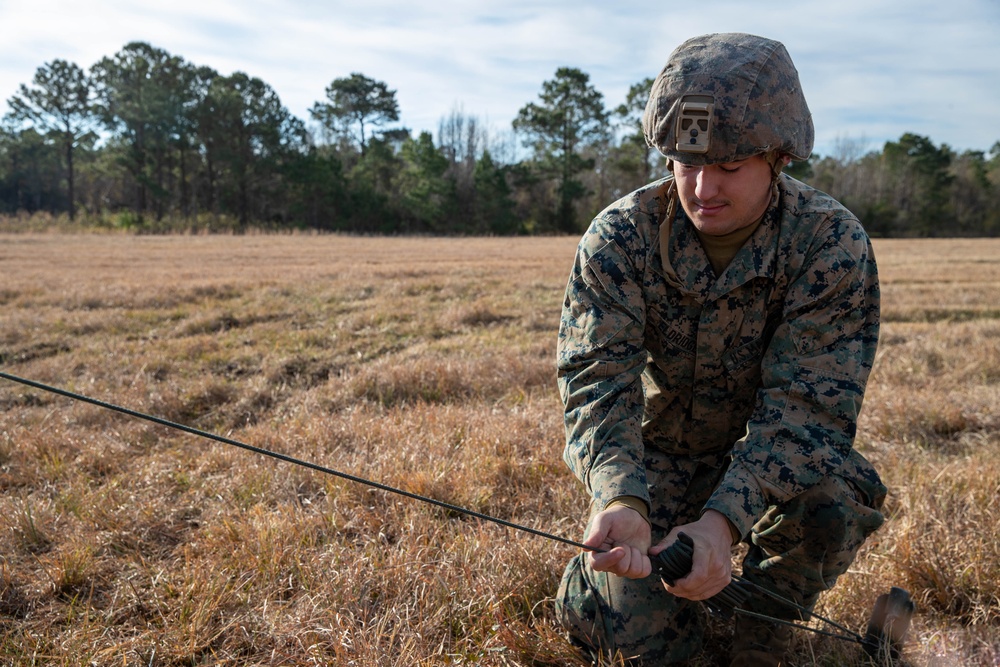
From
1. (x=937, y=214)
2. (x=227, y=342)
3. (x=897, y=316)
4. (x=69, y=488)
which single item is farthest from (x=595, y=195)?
(x=69, y=488)

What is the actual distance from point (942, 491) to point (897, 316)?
6.59 meters

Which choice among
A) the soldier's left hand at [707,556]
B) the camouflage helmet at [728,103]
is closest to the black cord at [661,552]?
the soldier's left hand at [707,556]

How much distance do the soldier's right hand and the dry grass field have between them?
54 cm

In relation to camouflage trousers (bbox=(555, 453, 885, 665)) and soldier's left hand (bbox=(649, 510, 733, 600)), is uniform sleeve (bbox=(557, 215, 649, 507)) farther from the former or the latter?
camouflage trousers (bbox=(555, 453, 885, 665))

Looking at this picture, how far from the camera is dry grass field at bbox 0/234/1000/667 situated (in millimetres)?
2211

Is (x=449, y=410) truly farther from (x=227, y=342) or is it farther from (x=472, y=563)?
(x=227, y=342)

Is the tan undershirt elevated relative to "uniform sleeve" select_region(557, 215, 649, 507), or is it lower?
elevated

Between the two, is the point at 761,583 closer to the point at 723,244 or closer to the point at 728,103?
the point at 723,244

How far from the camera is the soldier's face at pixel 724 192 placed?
202 centimetres

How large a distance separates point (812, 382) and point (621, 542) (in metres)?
0.72

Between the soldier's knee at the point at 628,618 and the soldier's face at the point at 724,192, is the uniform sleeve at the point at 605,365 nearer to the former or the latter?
the soldier's face at the point at 724,192


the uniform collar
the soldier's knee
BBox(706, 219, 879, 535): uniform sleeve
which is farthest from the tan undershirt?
the soldier's knee

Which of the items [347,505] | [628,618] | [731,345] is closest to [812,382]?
[731,345]

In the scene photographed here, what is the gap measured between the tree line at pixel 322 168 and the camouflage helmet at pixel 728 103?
36.9 m
